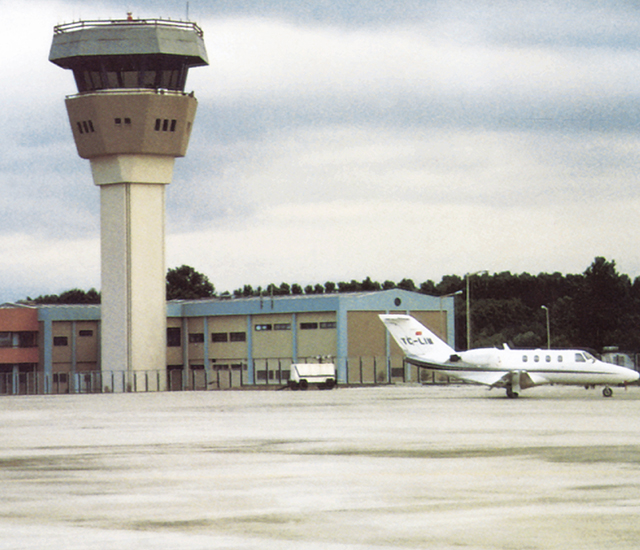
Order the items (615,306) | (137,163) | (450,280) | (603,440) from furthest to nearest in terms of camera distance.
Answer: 1. (450,280)
2. (615,306)
3. (137,163)
4. (603,440)

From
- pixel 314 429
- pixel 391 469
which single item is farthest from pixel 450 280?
pixel 391 469

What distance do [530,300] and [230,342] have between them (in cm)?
6988

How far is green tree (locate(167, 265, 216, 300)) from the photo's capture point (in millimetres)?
151875

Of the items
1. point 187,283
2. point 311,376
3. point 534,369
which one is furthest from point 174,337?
point 534,369

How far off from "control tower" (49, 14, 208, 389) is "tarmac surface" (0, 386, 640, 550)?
61.2m

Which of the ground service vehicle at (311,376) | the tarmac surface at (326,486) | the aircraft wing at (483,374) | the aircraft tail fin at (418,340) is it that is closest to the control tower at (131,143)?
the ground service vehicle at (311,376)

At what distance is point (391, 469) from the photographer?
20.6 metres

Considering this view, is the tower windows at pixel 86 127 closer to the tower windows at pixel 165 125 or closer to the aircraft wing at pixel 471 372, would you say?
the tower windows at pixel 165 125

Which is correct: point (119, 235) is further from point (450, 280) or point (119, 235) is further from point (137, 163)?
point (450, 280)

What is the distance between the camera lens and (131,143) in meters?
93.9

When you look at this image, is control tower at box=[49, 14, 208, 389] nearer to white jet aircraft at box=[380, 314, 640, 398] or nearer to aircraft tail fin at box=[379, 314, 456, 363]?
aircraft tail fin at box=[379, 314, 456, 363]

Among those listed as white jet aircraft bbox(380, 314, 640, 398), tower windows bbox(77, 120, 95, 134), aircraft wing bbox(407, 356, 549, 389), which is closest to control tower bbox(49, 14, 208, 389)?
tower windows bbox(77, 120, 95, 134)

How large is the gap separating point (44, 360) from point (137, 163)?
2288 cm

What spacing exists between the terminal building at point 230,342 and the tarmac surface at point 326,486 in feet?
206
